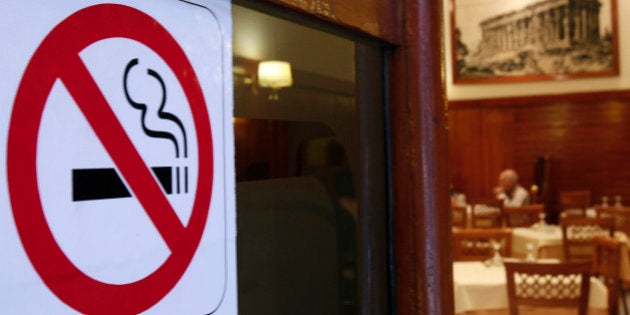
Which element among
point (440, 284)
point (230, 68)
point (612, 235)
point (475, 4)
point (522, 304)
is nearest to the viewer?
point (230, 68)

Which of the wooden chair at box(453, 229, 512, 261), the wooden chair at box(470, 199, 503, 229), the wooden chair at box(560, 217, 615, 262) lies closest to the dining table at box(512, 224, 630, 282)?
the wooden chair at box(560, 217, 615, 262)

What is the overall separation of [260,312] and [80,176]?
376mm

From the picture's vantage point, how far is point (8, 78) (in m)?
0.51

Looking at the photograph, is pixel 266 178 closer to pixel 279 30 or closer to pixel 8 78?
pixel 279 30

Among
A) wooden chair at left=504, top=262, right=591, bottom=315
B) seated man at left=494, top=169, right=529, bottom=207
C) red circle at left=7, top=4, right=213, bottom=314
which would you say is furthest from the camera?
seated man at left=494, top=169, right=529, bottom=207

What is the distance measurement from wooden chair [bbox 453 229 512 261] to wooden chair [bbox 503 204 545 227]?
6.02 feet

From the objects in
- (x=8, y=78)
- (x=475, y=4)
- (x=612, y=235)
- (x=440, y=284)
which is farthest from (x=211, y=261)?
(x=475, y=4)

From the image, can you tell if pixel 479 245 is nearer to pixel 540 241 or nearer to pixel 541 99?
pixel 540 241

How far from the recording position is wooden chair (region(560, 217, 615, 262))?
5.68m

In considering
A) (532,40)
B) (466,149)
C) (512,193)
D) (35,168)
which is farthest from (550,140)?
(35,168)

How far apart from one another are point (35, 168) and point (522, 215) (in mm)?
7071

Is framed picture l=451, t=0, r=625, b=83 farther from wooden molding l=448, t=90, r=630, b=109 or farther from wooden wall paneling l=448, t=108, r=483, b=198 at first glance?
wooden wall paneling l=448, t=108, r=483, b=198

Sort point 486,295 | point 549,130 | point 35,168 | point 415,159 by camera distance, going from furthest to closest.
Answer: point 549,130, point 486,295, point 415,159, point 35,168

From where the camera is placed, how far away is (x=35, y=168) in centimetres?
54
